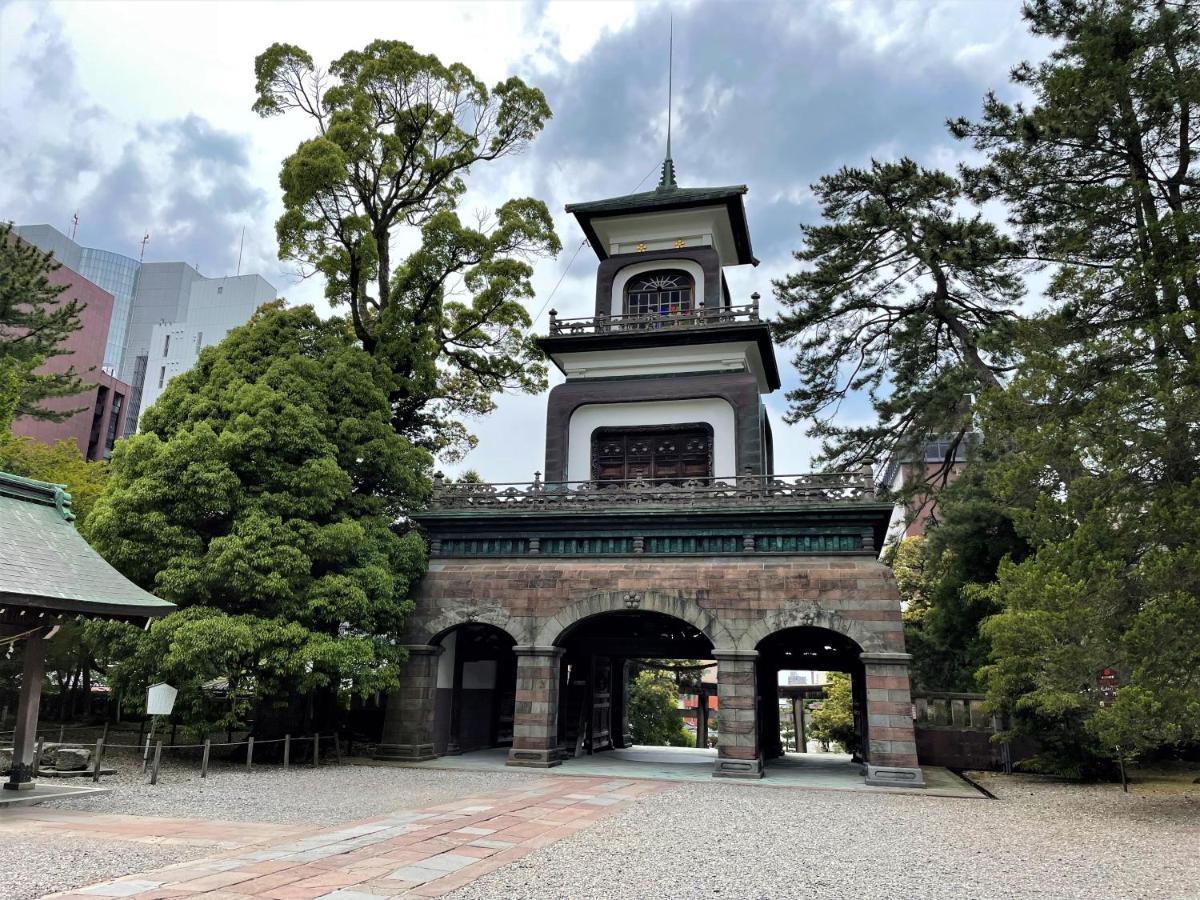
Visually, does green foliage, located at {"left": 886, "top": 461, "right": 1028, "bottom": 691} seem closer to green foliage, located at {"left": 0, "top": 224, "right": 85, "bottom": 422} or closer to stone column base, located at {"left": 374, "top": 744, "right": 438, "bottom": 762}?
stone column base, located at {"left": 374, "top": 744, "right": 438, "bottom": 762}

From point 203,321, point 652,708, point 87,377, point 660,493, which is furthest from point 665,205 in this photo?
point 203,321

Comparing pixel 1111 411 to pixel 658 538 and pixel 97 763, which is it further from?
pixel 97 763

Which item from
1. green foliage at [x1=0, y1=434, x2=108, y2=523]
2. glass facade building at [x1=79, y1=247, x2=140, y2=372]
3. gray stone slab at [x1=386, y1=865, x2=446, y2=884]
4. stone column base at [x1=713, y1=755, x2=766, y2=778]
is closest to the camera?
gray stone slab at [x1=386, y1=865, x2=446, y2=884]

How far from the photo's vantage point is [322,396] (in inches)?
732

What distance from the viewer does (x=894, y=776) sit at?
1596cm

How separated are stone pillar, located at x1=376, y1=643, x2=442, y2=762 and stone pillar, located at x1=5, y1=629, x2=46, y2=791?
26.2 ft

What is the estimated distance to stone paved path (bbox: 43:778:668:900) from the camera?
22.7 ft

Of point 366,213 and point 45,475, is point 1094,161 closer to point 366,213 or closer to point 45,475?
point 366,213

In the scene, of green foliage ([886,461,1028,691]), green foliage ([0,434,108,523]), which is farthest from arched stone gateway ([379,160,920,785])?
green foliage ([0,434,108,523])

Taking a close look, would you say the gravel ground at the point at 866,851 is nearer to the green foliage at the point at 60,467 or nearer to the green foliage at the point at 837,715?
the green foliage at the point at 837,715

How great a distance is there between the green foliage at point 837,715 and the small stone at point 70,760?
21.8 m

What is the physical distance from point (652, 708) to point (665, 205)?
22.0 m

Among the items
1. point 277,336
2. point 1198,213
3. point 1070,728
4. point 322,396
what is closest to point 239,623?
point 322,396

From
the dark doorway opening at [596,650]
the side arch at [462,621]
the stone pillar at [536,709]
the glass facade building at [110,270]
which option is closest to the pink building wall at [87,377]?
the side arch at [462,621]
